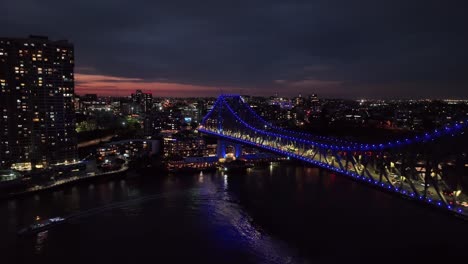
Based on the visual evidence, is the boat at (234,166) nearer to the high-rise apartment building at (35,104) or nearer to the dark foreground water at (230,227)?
the dark foreground water at (230,227)

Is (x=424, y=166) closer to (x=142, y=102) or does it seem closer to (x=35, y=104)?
(x=35, y=104)

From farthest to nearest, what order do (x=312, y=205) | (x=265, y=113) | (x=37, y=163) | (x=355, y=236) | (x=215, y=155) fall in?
(x=265, y=113) → (x=215, y=155) → (x=37, y=163) → (x=312, y=205) → (x=355, y=236)

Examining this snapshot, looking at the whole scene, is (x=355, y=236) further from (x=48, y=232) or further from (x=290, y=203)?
(x=48, y=232)

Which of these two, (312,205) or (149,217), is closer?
(149,217)

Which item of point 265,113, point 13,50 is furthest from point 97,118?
point 13,50

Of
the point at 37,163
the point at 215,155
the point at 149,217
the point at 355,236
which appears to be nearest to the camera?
the point at 355,236

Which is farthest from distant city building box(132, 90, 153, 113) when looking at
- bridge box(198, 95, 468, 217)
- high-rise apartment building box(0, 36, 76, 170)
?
bridge box(198, 95, 468, 217)

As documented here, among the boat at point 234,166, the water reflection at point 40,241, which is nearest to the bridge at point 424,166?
the boat at point 234,166
